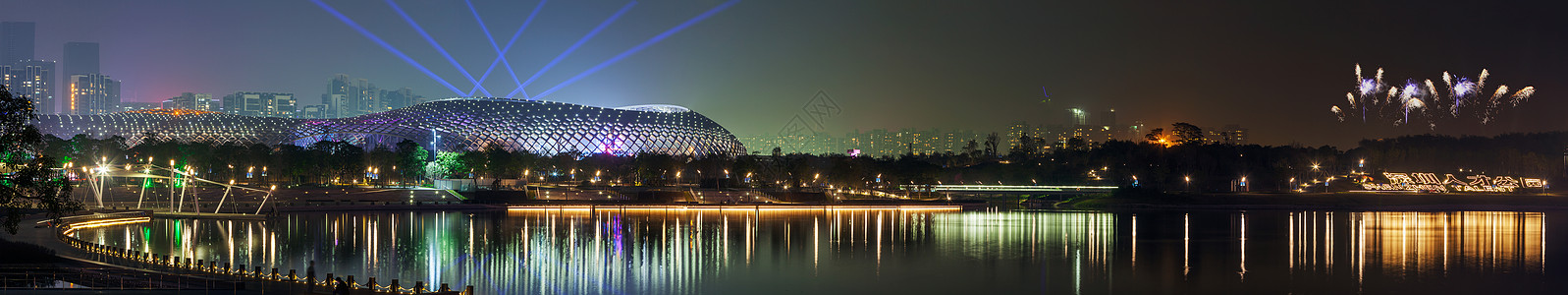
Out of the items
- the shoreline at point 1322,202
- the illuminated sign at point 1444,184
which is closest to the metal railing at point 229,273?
the shoreline at point 1322,202

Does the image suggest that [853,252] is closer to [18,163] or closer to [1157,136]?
[18,163]

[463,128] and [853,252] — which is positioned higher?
[463,128]

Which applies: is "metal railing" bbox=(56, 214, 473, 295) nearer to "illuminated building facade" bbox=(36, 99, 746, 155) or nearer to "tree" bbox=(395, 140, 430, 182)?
"tree" bbox=(395, 140, 430, 182)

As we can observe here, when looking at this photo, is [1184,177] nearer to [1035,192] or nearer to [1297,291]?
[1035,192]

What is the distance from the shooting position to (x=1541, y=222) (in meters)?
70.6

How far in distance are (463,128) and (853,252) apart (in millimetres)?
93307

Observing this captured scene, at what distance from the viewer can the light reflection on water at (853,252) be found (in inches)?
1353

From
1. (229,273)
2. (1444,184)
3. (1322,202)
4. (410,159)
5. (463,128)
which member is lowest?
(1322,202)

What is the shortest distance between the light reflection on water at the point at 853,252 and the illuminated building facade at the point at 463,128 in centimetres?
6033

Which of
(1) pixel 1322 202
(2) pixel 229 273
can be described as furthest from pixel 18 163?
(1) pixel 1322 202

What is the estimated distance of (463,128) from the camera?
424 feet

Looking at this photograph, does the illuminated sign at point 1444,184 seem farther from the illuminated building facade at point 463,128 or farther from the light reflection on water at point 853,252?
the illuminated building facade at point 463,128

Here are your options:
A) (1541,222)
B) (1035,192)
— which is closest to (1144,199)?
(1035,192)

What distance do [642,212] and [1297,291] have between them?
46.9 m
